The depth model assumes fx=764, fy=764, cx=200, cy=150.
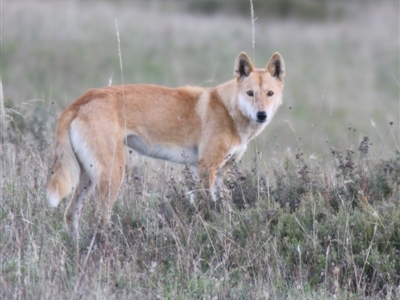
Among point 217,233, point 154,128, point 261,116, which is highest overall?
point 261,116

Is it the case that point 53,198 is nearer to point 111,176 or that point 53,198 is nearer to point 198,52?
point 111,176

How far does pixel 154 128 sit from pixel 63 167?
39.9 inches

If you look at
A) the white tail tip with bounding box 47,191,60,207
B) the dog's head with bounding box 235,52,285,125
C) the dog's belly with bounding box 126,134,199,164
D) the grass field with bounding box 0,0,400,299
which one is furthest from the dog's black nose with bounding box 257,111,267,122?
the white tail tip with bounding box 47,191,60,207

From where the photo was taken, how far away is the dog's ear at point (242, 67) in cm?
661

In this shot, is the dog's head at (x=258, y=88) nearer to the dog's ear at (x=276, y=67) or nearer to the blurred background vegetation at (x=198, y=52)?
the dog's ear at (x=276, y=67)

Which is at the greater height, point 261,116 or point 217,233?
point 261,116

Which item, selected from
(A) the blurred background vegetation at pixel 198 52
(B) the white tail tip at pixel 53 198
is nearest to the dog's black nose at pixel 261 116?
(B) the white tail tip at pixel 53 198

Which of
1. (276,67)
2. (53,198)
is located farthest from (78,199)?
(276,67)

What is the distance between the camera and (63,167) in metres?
5.59

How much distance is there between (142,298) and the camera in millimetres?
4180

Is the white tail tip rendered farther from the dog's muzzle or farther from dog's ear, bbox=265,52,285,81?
dog's ear, bbox=265,52,285,81

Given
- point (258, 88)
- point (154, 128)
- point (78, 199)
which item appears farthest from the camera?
point (258, 88)

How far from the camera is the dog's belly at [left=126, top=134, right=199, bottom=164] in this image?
20.7 ft

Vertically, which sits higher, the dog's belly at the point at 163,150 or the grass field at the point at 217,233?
the dog's belly at the point at 163,150
